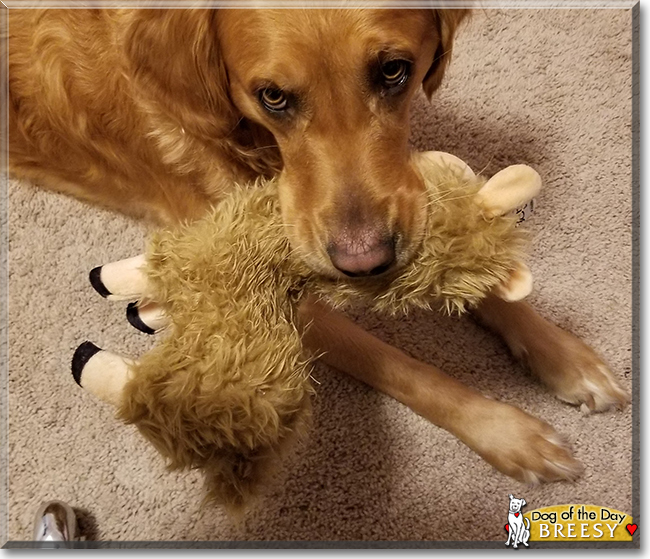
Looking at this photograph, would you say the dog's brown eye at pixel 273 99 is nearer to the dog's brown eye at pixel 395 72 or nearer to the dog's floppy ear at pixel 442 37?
the dog's brown eye at pixel 395 72

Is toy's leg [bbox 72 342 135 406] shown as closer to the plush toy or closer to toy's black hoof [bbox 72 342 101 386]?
the plush toy

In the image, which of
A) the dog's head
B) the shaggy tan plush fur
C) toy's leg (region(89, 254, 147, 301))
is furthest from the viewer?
toy's leg (region(89, 254, 147, 301))

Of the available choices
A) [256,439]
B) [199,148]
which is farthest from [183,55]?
[256,439]

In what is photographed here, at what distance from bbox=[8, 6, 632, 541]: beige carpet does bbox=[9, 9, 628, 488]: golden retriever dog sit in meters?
0.06

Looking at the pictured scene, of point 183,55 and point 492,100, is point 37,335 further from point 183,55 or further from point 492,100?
point 492,100

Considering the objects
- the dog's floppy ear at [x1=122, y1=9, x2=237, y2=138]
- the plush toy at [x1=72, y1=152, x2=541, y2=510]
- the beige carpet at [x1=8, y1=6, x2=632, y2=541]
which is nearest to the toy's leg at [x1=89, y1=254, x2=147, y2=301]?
the plush toy at [x1=72, y1=152, x2=541, y2=510]

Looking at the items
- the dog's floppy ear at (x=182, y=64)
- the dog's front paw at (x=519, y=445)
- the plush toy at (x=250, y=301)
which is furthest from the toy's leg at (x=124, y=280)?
the dog's front paw at (x=519, y=445)

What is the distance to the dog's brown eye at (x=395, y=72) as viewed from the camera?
0.98 m

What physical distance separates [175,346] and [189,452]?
15 cm

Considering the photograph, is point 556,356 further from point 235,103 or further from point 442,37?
point 235,103

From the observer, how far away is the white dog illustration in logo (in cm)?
126

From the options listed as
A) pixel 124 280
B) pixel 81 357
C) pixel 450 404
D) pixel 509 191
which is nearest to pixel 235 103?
pixel 124 280

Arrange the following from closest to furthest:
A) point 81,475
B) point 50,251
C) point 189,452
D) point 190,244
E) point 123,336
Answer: point 189,452, point 190,244, point 81,475, point 123,336, point 50,251

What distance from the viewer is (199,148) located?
131 centimetres
